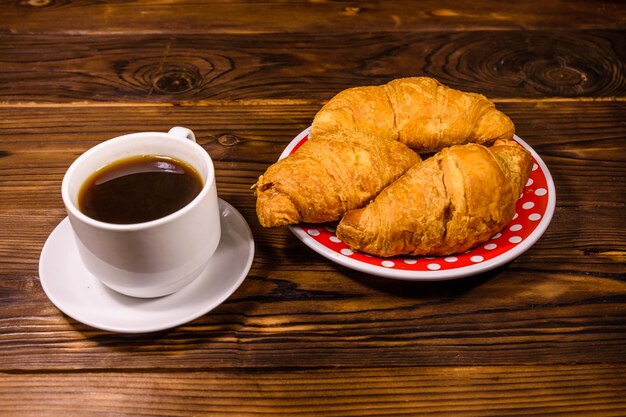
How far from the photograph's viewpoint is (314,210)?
3.14 feet

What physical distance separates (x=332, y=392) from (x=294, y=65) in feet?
2.84

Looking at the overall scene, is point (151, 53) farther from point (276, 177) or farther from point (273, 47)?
point (276, 177)

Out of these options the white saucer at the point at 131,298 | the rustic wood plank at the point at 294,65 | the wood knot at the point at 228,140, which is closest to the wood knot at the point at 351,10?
the rustic wood plank at the point at 294,65

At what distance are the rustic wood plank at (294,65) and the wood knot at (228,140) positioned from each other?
0.45ft

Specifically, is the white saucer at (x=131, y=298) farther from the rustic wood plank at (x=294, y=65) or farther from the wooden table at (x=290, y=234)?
the rustic wood plank at (x=294, y=65)

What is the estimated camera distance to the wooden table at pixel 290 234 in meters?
0.86

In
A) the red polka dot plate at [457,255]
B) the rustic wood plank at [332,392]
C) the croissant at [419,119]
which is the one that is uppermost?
the croissant at [419,119]

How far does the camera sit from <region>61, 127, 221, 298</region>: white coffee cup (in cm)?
81

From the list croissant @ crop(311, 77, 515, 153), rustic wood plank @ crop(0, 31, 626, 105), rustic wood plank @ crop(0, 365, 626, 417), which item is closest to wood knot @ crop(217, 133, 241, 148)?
rustic wood plank @ crop(0, 31, 626, 105)

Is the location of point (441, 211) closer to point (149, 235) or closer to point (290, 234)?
point (290, 234)

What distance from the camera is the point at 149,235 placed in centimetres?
80

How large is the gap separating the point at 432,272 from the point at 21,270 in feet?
2.04

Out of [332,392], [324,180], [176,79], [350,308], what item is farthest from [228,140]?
[332,392]

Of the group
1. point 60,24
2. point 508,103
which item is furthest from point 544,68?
point 60,24
